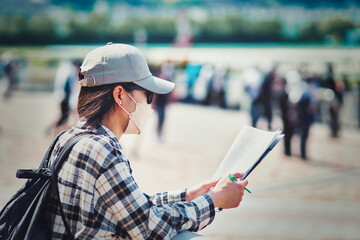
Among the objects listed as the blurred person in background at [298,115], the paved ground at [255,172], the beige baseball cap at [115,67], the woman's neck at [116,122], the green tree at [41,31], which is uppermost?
the green tree at [41,31]

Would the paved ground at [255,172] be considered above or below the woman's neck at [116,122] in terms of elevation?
below

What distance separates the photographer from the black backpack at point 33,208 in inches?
70.9

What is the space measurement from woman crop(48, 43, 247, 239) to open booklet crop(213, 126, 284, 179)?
89mm

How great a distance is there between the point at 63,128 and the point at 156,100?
9.80m

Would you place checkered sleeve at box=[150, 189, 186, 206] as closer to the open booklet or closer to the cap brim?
the open booklet

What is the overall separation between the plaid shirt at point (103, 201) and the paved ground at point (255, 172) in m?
3.53

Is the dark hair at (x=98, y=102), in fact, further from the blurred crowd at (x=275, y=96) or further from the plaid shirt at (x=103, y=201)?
the blurred crowd at (x=275, y=96)

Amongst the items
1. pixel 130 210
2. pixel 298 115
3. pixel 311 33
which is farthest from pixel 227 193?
pixel 311 33

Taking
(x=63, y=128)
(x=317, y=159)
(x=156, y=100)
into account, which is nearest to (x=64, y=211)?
(x=63, y=128)

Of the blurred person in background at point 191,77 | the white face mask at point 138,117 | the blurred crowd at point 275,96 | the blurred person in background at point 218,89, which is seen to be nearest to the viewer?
the white face mask at point 138,117

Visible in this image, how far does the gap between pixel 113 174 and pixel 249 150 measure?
71 centimetres

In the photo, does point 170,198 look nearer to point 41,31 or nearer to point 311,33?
point 41,31

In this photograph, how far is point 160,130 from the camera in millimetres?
12070

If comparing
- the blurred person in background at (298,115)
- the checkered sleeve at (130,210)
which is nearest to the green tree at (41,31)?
the blurred person in background at (298,115)
